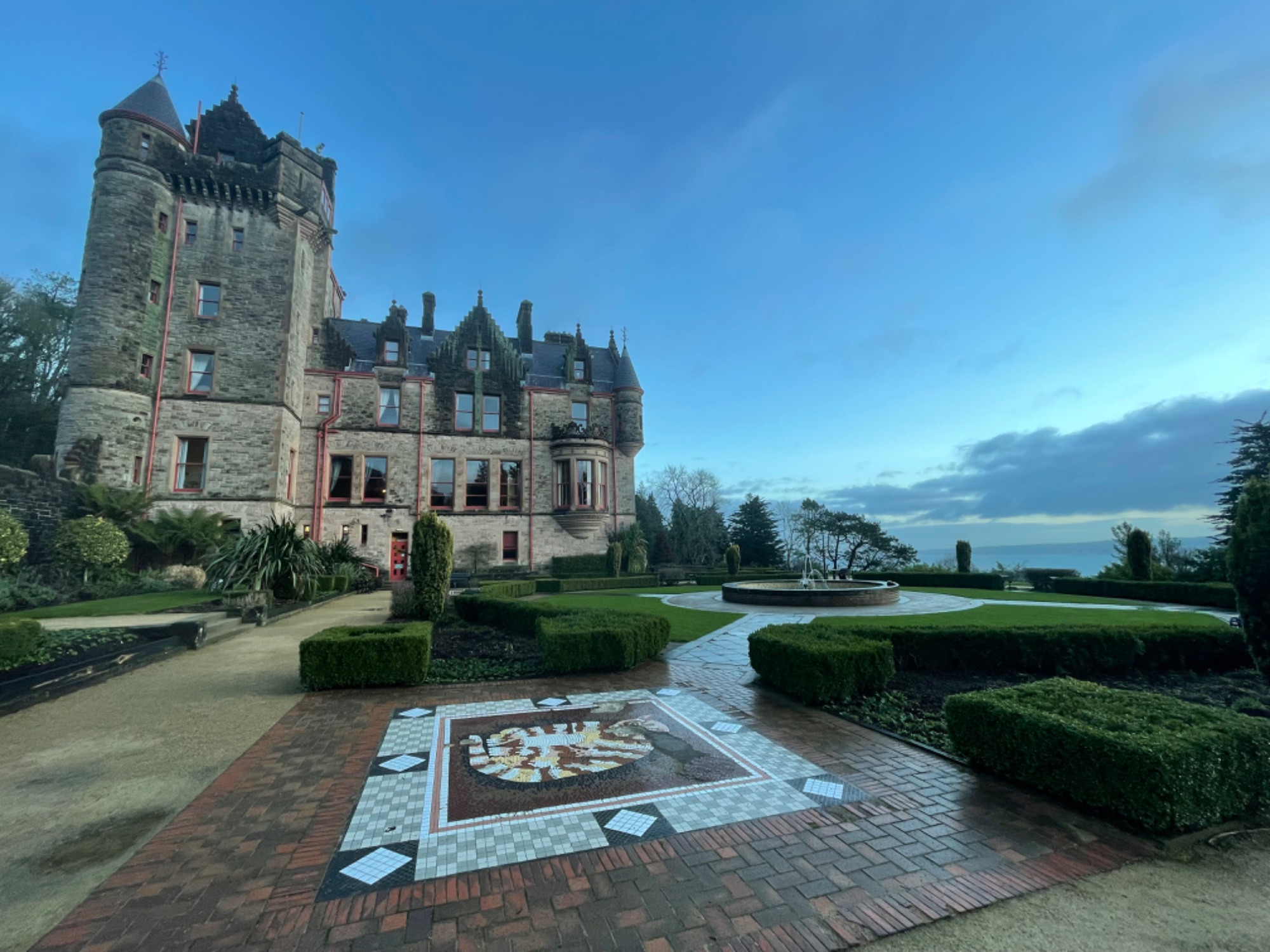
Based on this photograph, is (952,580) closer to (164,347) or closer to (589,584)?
(589,584)

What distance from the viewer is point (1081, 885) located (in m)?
3.11

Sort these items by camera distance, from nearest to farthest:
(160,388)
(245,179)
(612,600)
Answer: (612,600)
(160,388)
(245,179)

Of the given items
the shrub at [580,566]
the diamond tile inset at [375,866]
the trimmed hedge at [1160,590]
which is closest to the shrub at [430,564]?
the diamond tile inset at [375,866]

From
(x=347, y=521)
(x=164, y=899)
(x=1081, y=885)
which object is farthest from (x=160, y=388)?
(x=1081, y=885)

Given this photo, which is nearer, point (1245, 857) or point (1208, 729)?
point (1245, 857)

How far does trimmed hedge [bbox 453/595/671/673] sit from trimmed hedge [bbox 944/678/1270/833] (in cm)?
486

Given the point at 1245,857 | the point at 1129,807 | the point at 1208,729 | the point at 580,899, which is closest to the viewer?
the point at 580,899

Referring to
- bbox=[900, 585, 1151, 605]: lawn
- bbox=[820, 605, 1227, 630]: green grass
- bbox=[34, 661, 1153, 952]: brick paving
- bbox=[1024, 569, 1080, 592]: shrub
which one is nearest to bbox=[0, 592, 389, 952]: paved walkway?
bbox=[34, 661, 1153, 952]: brick paving

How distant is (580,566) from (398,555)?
921cm

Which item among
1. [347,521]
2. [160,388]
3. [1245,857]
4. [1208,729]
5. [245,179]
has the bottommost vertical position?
[1245,857]

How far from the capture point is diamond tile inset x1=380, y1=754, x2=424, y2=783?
192 inches

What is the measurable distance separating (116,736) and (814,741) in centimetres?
727

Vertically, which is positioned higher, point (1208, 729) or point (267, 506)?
point (267, 506)

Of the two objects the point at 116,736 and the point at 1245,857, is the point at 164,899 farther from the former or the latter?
the point at 1245,857
